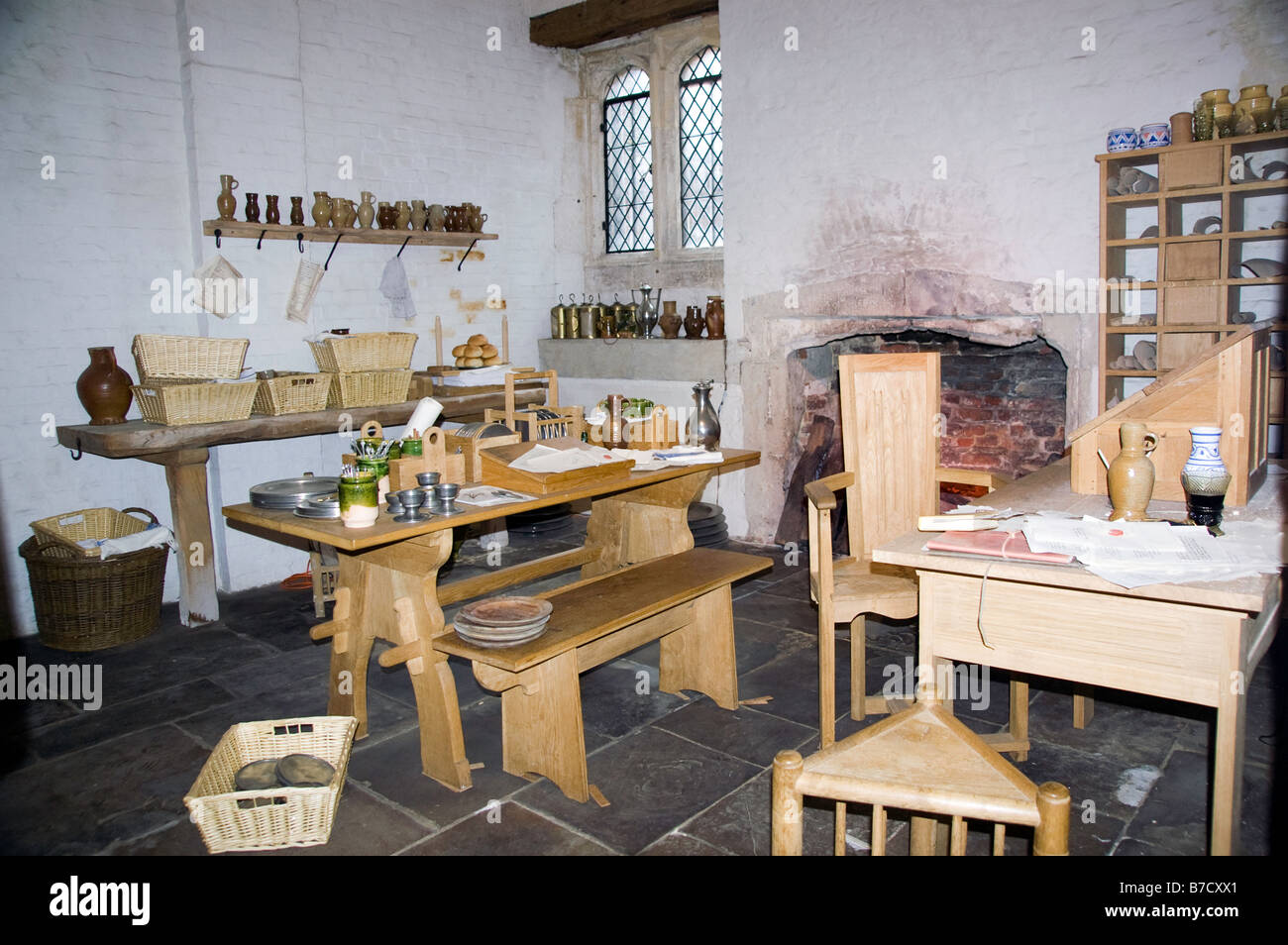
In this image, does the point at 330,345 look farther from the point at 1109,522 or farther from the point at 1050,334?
the point at 1109,522

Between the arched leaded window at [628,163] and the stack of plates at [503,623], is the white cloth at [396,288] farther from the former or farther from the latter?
the stack of plates at [503,623]

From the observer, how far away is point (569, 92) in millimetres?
7324

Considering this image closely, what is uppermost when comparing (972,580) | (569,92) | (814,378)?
(569,92)

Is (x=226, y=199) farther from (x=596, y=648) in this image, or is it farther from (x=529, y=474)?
(x=596, y=648)

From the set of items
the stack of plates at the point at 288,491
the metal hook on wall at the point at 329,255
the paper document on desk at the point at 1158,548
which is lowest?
the paper document on desk at the point at 1158,548

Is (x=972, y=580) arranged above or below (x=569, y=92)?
below

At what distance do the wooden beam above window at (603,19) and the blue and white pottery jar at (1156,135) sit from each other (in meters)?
3.07

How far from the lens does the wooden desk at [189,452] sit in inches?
178

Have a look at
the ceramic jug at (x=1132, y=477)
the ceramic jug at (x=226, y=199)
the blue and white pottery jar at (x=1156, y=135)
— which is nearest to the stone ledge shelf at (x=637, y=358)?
the ceramic jug at (x=226, y=199)

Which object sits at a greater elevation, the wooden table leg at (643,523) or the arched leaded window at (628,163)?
the arched leaded window at (628,163)

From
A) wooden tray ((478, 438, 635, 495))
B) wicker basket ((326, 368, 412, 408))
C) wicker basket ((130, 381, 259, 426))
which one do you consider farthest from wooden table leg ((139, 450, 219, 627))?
wooden tray ((478, 438, 635, 495))

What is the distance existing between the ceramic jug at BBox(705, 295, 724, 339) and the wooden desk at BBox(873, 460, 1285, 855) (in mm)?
3973
